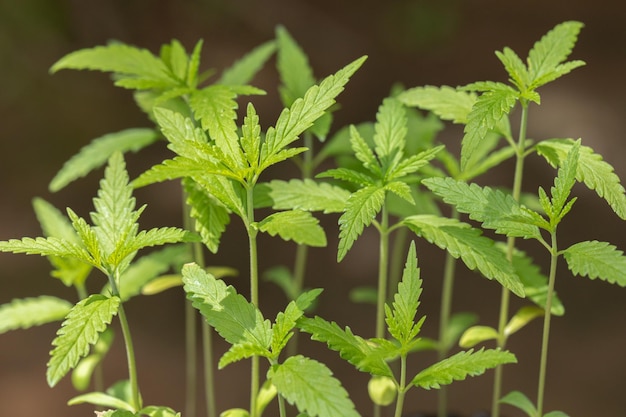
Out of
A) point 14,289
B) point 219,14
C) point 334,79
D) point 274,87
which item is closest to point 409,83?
point 274,87

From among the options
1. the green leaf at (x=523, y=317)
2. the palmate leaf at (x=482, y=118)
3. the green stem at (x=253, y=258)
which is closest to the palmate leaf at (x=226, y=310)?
the green stem at (x=253, y=258)

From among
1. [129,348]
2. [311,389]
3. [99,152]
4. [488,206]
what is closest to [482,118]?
[488,206]

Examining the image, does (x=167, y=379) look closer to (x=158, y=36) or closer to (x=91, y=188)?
(x=91, y=188)

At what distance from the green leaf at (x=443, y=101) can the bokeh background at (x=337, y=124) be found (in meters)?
0.83

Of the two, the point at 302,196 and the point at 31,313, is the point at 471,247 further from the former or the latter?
the point at 31,313

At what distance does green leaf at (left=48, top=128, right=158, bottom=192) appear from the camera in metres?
A: 1.05

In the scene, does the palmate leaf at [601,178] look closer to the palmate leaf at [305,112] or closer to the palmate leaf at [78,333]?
the palmate leaf at [305,112]

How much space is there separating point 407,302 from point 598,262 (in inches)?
7.5

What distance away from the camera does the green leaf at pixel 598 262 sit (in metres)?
0.76

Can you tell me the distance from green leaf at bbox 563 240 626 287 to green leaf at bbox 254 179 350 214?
0.25 metres

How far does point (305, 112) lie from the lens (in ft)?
2.52

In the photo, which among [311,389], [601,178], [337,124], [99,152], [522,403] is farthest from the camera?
[337,124]

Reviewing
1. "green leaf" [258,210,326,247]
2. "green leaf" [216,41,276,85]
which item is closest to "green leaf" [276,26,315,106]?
"green leaf" [216,41,276,85]

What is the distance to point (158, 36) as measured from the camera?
2.01m
